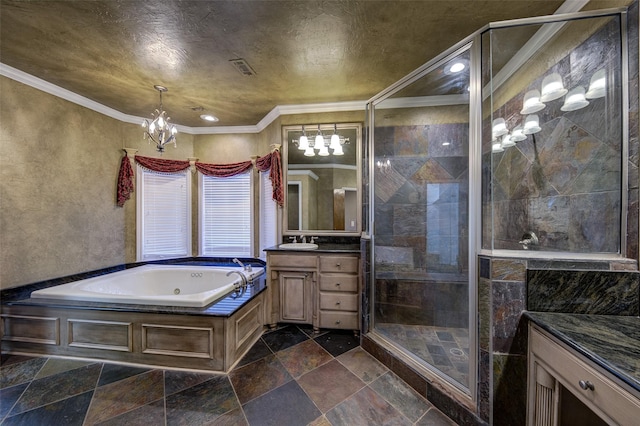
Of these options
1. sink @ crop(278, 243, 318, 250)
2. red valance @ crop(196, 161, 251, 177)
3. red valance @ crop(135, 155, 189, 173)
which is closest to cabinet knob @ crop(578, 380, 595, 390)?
sink @ crop(278, 243, 318, 250)

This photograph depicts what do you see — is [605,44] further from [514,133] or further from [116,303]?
[116,303]

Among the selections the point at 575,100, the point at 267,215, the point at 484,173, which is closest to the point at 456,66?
the point at 575,100

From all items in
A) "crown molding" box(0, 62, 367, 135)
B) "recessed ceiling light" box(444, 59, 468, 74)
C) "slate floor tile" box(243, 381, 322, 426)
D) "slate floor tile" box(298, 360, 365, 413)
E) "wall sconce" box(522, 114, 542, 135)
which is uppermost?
"crown molding" box(0, 62, 367, 135)

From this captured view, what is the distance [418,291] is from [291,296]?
4.51 feet

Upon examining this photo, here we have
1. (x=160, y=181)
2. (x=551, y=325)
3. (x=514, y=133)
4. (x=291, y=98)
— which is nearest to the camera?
(x=551, y=325)

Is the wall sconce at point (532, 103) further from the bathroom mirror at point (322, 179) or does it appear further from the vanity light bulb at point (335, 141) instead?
the vanity light bulb at point (335, 141)

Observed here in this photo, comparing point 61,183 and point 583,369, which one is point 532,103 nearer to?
point 583,369

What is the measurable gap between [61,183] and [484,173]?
12.8 ft

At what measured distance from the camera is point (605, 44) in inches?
51.3

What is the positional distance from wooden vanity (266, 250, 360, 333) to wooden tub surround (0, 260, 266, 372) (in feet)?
1.59

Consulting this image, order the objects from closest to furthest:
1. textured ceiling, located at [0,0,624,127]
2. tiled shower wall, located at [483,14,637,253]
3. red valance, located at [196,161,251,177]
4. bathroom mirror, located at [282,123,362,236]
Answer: tiled shower wall, located at [483,14,637,253] < textured ceiling, located at [0,0,624,127] < bathroom mirror, located at [282,123,362,236] < red valance, located at [196,161,251,177]

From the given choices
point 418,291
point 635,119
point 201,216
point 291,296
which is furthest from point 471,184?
point 201,216

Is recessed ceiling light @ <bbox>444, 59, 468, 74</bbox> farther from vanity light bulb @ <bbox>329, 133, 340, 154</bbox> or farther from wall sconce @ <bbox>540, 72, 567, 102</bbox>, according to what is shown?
vanity light bulb @ <bbox>329, 133, 340, 154</bbox>

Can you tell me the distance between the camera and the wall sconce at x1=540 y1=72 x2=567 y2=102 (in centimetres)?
156
